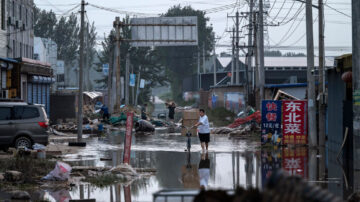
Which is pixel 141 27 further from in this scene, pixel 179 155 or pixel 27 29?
pixel 179 155

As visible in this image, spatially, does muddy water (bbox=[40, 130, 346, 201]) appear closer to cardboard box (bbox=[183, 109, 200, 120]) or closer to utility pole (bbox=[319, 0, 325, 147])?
utility pole (bbox=[319, 0, 325, 147])

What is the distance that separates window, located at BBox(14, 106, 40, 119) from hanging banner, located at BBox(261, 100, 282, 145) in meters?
9.35

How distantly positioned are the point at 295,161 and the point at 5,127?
9762 millimetres

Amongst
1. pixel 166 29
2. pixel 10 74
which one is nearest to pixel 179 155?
pixel 10 74

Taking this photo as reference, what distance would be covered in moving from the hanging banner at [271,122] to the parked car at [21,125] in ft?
30.1

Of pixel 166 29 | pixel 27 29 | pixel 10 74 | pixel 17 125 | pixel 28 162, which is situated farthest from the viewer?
pixel 27 29

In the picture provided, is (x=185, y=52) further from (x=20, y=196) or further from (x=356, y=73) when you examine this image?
(x=20, y=196)

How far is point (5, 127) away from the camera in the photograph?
21641 mm

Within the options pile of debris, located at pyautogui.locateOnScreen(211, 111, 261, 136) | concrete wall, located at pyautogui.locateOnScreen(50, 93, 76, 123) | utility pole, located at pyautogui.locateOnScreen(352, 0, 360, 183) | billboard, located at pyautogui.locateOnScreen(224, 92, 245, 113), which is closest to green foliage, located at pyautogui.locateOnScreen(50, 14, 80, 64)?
billboard, located at pyautogui.locateOnScreen(224, 92, 245, 113)

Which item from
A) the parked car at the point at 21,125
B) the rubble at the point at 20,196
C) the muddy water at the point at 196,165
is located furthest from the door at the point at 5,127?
the rubble at the point at 20,196

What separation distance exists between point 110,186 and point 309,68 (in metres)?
Result: 12.5

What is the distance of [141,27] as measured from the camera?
142 ft

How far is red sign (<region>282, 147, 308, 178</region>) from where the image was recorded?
1664cm

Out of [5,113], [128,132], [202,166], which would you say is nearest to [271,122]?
[202,166]
